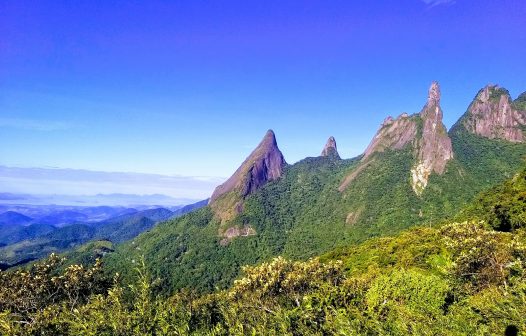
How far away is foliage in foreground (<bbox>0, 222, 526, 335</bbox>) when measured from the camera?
2172cm

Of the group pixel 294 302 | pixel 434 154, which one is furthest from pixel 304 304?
pixel 434 154

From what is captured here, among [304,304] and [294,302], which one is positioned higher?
[304,304]

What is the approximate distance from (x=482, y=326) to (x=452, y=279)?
20.6 metres

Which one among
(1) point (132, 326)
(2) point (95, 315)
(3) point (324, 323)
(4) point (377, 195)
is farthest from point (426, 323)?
(4) point (377, 195)

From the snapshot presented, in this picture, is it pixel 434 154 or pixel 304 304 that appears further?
pixel 434 154

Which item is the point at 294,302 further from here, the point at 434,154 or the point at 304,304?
the point at 434,154

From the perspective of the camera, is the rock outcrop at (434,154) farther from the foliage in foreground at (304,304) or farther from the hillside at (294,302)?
the hillside at (294,302)

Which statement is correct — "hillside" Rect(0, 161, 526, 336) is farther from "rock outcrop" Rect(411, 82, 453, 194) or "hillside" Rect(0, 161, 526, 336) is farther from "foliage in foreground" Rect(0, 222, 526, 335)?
"rock outcrop" Rect(411, 82, 453, 194)

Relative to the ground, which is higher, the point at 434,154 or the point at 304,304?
the point at 434,154

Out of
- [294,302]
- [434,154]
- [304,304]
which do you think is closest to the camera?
[304,304]

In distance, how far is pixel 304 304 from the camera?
28406 mm

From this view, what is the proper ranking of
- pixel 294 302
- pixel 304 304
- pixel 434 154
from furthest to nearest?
pixel 434 154
pixel 294 302
pixel 304 304

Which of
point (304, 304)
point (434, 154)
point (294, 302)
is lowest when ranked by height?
point (294, 302)

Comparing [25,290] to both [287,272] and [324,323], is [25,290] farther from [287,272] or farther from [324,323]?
[324,323]
